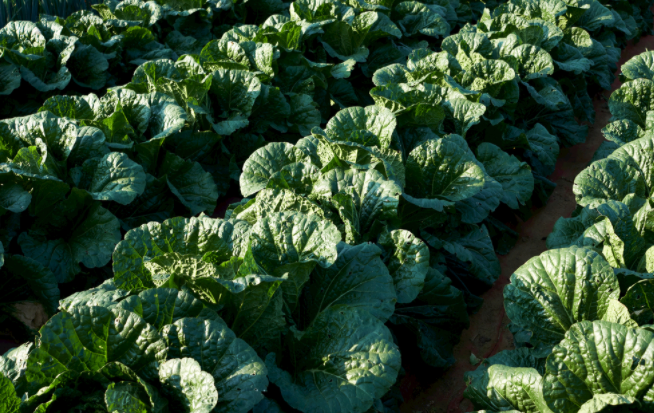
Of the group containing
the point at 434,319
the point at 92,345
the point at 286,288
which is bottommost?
the point at 434,319

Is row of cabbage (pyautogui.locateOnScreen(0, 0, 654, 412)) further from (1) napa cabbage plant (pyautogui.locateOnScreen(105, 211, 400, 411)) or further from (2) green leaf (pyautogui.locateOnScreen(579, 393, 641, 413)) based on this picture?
(2) green leaf (pyautogui.locateOnScreen(579, 393, 641, 413))

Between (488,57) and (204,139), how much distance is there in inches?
101

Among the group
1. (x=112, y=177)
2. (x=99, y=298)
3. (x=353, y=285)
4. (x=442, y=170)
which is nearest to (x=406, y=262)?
(x=353, y=285)

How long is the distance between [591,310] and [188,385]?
6.18 ft

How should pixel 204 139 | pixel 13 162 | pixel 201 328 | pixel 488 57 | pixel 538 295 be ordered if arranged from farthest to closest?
pixel 488 57
pixel 204 139
pixel 13 162
pixel 538 295
pixel 201 328

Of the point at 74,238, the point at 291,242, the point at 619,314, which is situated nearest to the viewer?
the point at 619,314

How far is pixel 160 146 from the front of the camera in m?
4.26

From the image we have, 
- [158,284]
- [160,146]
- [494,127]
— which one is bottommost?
[494,127]

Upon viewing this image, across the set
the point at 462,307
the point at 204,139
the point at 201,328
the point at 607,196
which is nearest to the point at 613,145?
the point at 607,196

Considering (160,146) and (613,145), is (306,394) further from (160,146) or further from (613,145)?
(613,145)

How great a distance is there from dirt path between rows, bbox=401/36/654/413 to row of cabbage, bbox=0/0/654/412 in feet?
0.51

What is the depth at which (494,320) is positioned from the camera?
168 inches

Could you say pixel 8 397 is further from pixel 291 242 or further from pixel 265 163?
pixel 265 163

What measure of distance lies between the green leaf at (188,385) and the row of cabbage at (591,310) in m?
1.29
